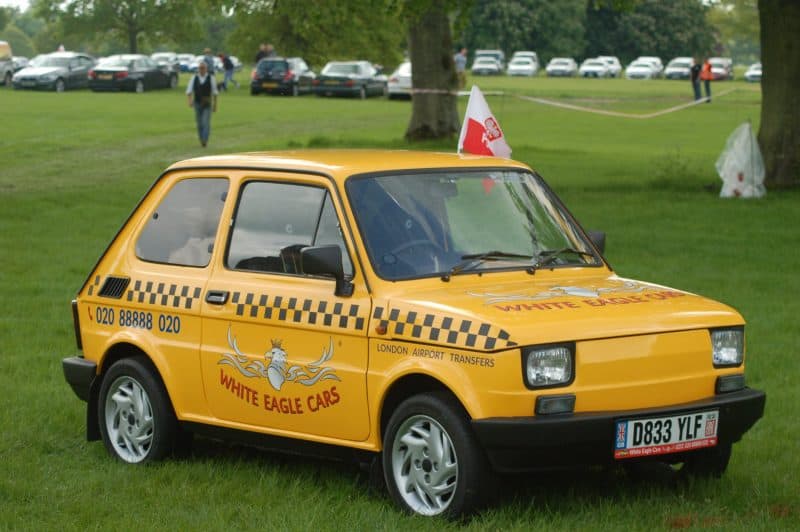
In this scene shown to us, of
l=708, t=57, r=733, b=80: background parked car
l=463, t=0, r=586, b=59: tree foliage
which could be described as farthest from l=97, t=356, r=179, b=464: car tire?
l=463, t=0, r=586, b=59: tree foliage

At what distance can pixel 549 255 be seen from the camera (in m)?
7.79

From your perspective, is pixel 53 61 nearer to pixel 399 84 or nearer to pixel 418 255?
pixel 399 84

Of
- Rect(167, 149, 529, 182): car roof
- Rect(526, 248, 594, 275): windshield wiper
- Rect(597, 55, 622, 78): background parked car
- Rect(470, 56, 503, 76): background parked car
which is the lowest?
Rect(597, 55, 622, 78): background parked car

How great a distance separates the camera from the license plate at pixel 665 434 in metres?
6.61

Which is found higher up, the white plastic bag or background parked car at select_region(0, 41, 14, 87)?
the white plastic bag

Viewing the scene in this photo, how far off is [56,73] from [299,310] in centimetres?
5840

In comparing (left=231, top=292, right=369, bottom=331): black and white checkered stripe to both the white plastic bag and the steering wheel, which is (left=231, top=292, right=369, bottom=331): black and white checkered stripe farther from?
the white plastic bag

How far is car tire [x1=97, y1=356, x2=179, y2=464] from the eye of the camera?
798 cm

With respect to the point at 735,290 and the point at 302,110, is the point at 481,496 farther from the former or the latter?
the point at 302,110

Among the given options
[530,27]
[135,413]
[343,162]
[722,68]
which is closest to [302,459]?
[135,413]

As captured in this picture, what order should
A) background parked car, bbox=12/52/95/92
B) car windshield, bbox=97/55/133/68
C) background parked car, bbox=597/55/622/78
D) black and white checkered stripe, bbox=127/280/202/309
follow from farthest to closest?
background parked car, bbox=597/55/622/78 → car windshield, bbox=97/55/133/68 → background parked car, bbox=12/52/95/92 → black and white checkered stripe, bbox=127/280/202/309

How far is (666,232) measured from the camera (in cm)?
1961

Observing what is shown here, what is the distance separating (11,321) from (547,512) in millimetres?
7115

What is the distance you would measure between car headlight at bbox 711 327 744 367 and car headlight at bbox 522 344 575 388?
32.4 inches
